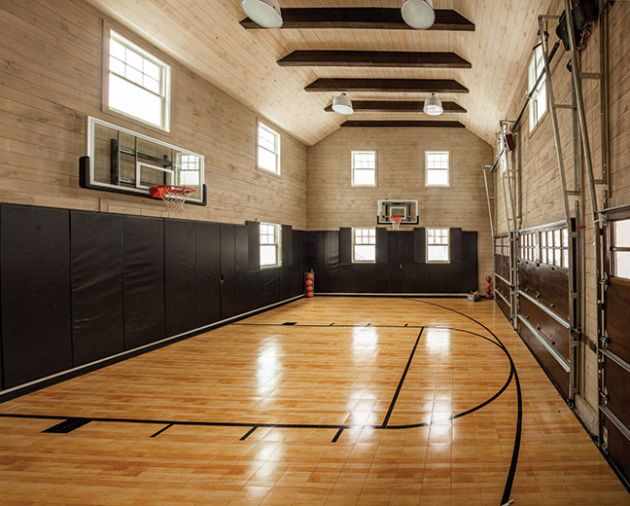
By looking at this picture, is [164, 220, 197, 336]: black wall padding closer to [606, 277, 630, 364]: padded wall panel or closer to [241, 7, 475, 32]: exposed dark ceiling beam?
[241, 7, 475, 32]: exposed dark ceiling beam

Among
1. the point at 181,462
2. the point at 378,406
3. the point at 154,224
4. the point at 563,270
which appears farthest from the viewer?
the point at 154,224

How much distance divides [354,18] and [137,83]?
3739 mm

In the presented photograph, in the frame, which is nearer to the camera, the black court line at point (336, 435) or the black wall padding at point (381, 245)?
the black court line at point (336, 435)

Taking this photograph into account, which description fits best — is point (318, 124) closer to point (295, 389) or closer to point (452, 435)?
point (295, 389)

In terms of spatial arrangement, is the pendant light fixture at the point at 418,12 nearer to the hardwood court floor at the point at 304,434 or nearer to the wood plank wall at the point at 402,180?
the hardwood court floor at the point at 304,434

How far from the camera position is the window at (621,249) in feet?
9.48

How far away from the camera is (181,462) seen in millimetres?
3131

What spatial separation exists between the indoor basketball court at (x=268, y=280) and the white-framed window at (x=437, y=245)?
8.30 feet

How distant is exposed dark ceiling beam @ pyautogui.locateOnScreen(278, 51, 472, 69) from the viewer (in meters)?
8.48

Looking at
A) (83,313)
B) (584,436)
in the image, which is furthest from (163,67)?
(584,436)

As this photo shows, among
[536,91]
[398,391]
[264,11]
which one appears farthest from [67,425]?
[536,91]

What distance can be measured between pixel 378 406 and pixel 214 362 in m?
2.73

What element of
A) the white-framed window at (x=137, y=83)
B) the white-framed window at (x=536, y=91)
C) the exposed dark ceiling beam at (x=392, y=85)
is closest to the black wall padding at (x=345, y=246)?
the exposed dark ceiling beam at (x=392, y=85)

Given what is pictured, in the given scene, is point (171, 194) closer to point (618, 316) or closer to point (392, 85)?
point (618, 316)
